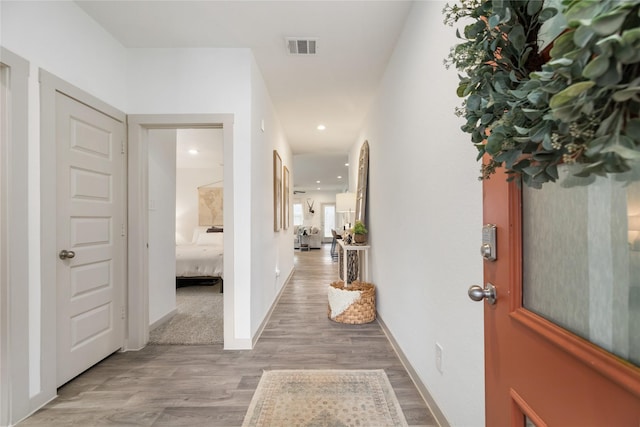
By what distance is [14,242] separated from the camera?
153cm

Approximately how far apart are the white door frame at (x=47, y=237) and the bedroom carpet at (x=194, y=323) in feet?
2.76

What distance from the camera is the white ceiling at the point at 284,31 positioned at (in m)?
1.96

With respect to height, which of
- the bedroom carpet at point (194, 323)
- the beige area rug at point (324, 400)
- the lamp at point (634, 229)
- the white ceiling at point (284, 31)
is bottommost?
the bedroom carpet at point (194, 323)

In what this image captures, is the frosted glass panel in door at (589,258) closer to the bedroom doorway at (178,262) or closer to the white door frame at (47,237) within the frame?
the white door frame at (47,237)

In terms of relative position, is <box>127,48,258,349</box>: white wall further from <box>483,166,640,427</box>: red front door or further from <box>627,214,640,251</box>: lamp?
<box>627,214,640,251</box>: lamp

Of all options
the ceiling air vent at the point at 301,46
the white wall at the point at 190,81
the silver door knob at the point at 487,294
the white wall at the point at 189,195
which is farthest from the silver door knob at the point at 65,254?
the white wall at the point at 189,195

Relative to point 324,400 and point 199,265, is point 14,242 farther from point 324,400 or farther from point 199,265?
point 199,265

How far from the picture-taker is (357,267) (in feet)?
12.7

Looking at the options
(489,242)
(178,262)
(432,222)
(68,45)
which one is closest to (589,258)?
(489,242)

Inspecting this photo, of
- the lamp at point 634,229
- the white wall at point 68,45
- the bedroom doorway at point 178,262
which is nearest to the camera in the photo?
the lamp at point 634,229

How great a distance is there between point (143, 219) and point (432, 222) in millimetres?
2397

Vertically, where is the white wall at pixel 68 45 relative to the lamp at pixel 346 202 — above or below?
above

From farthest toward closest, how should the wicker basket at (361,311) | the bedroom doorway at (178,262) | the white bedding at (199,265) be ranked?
1. the white bedding at (199,265)
2. the wicker basket at (361,311)
3. the bedroom doorway at (178,262)

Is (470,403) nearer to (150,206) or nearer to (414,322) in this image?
(414,322)
